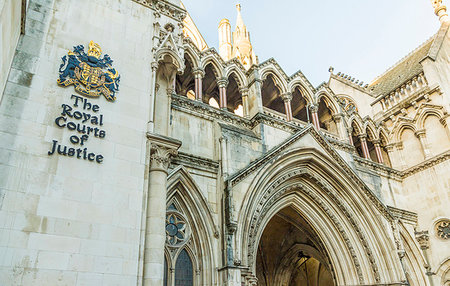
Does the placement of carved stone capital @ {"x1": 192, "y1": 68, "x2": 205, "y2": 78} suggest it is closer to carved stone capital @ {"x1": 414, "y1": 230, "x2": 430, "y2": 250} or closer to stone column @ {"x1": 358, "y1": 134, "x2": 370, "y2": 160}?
stone column @ {"x1": 358, "y1": 134, "x2": 370, "y2": 160}

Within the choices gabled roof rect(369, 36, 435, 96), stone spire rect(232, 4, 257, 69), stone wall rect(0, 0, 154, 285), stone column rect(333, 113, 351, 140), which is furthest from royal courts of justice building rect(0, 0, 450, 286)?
stone spire rect(232, 4, 257, 69)

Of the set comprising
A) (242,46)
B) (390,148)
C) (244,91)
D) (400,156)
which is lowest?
(400,156)

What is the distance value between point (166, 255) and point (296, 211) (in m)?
6.86

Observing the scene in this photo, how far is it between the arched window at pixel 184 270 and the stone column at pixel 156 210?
323cm

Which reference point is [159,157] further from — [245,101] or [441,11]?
[441,11]

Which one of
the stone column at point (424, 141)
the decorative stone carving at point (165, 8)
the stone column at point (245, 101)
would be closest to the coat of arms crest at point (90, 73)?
the decorative stone carving at point (165, 8)

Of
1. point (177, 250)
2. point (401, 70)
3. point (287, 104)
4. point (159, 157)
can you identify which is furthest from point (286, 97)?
point (401, 70)

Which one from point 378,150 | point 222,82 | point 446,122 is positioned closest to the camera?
point 222,82

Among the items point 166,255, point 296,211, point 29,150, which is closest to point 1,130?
point 29,150

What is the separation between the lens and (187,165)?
12.9m

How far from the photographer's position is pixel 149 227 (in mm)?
8852

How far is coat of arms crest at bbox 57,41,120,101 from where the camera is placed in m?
9.16

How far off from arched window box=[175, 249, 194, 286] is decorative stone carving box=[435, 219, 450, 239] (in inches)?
493

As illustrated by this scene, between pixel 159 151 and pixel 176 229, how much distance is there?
350cm
